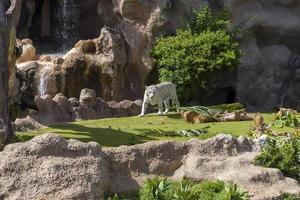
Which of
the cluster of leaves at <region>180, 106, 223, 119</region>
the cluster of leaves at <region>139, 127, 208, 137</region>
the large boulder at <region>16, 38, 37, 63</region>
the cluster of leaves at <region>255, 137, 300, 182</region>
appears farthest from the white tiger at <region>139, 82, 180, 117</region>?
the cluster of leaves at <region>255, 137, 300, 182</region>

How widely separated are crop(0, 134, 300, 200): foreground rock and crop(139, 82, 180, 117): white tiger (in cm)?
970

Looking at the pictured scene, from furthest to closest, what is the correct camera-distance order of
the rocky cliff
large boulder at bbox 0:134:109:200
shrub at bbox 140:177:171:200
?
the rocky cliff → shrub at bbox 140:177:171:200 → large boulder at bbox 0:134:109:200

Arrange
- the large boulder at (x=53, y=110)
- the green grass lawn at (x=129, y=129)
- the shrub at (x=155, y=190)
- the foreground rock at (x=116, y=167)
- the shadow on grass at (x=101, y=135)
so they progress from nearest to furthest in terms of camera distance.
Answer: the foreground rock at (x=116, y=167) < the shrub at (x=155, y=190) < the shadow on grass at (x=101, y=135) < the green grass lawn at (x=129, y=129) < the large boulder at (x=53, y=110)

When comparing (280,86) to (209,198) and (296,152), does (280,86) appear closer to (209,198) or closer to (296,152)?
(296,152)

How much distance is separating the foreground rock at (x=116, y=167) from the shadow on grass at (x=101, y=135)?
65.0 inches

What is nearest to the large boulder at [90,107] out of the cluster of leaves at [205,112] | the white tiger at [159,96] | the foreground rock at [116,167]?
the white tiger at [159,96]

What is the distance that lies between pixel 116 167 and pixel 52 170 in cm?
176

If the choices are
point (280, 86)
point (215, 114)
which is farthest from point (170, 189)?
point (280, 86)

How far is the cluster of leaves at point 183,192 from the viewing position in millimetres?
11914

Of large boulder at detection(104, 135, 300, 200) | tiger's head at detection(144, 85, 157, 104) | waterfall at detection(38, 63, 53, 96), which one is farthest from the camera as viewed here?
waterfall at detection(38, 63, 53, 96)

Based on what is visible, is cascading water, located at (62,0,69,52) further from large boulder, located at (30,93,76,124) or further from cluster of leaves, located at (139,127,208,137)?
cluster of leaves, located at (139,127,208,137)

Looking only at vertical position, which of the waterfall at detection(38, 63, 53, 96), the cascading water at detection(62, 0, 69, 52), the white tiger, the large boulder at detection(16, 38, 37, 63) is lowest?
the white tiger

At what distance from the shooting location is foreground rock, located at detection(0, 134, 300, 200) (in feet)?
38.1

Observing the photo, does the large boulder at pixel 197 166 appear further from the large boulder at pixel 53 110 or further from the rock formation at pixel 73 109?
the large boulder at pixel 53 110
